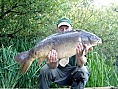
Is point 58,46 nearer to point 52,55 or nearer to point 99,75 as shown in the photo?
point 52,55

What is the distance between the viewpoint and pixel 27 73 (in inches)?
201

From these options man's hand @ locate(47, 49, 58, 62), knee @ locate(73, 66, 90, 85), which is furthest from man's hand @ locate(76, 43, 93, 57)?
knee @ locate(73, 66, 90, 85)

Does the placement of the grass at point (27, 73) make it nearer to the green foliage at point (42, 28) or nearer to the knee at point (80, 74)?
the green foliage at point (42, 28)

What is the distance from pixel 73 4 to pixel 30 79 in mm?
2651

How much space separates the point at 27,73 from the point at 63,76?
112 cm

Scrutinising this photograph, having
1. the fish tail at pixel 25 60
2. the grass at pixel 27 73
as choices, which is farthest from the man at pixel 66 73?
the grass at pixel 27 73

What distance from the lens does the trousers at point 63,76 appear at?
3965mm

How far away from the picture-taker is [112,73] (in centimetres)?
571

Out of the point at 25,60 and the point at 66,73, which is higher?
the point at 25,60

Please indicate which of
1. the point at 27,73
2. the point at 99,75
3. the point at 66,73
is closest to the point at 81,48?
the point at 66,73

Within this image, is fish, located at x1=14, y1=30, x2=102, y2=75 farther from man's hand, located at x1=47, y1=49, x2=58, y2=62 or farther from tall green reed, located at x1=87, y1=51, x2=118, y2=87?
tall green reed, located at x1=87, y1=51, x2=118, y2=87

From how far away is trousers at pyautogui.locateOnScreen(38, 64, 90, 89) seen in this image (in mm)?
3965

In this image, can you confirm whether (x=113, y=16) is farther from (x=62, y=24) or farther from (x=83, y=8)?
(x=62, y=24)

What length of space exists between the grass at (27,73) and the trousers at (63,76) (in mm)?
1042
